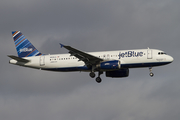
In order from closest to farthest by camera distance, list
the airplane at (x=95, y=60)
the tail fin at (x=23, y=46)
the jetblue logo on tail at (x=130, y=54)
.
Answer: the airplane at (x=95, y=60)
the jetblue logo on tail at (x=130, y=54)
the tail fin at (x=23, y=46)

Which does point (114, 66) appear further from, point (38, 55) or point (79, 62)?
point (38, 55)

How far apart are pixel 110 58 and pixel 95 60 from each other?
2.41 meters

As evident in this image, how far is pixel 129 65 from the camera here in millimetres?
55750

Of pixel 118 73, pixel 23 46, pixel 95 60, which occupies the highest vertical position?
pixel 23 46

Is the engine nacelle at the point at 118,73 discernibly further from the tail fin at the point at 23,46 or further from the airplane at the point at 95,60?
the tail fin at the point at 23,46

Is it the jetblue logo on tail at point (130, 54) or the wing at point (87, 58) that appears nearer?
the wing at point (87, 58)

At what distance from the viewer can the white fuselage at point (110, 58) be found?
55375 mm

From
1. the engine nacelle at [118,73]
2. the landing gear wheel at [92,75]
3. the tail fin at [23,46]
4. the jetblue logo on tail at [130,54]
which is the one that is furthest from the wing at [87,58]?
the tail fin at [23,46]

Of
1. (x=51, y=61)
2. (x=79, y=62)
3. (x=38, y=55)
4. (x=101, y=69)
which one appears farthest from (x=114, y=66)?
(x=38, y=55)

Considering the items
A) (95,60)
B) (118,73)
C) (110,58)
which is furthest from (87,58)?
(118,73)

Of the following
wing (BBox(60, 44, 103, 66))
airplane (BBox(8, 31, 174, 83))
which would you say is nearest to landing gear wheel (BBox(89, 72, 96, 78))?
airplane (BBox(8, 31, 174, 83))

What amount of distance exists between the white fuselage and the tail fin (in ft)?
8.10

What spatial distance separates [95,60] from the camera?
184 feet

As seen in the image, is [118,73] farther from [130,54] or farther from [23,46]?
[23,46]
